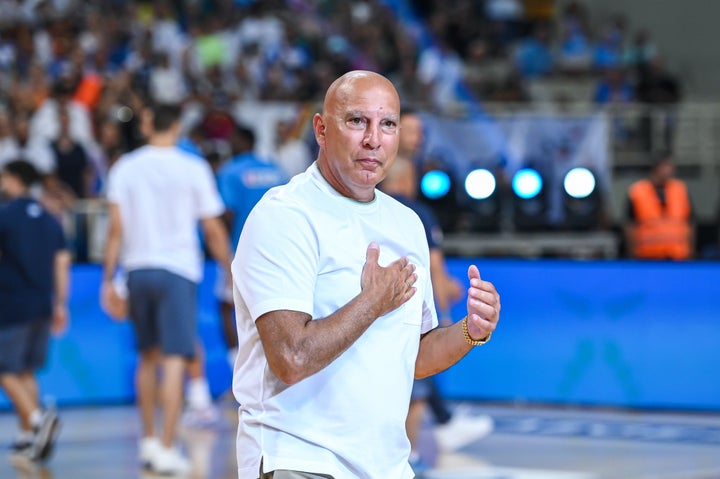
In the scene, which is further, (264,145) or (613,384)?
(264,145)

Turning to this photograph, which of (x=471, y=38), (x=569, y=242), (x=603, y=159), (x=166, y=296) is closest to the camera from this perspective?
(x=166, y=296)

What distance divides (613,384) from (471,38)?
11.0 metres

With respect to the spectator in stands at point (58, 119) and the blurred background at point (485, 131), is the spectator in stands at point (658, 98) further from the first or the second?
the spectator in stands at point (58, 119)

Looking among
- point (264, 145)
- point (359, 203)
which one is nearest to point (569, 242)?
point (264, 145)

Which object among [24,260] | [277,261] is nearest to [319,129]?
[277,261]

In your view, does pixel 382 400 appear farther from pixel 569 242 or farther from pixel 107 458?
pixel 569 242

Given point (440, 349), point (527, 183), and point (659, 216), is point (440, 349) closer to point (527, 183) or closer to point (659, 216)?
point (659, 216)

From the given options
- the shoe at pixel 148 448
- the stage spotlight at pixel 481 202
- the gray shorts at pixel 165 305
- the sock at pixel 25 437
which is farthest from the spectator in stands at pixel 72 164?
the shoe at pixel 148 448

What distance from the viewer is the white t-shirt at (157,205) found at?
27.4ft

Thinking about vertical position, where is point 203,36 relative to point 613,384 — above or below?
A: above

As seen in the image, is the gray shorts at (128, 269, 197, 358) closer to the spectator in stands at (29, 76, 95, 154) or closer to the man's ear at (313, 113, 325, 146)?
the man's ear at (313, 113, 325, 146)

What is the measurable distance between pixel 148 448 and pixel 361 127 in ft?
17.4

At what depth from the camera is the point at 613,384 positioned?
35.3 feet

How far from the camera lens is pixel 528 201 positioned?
14719 mm
